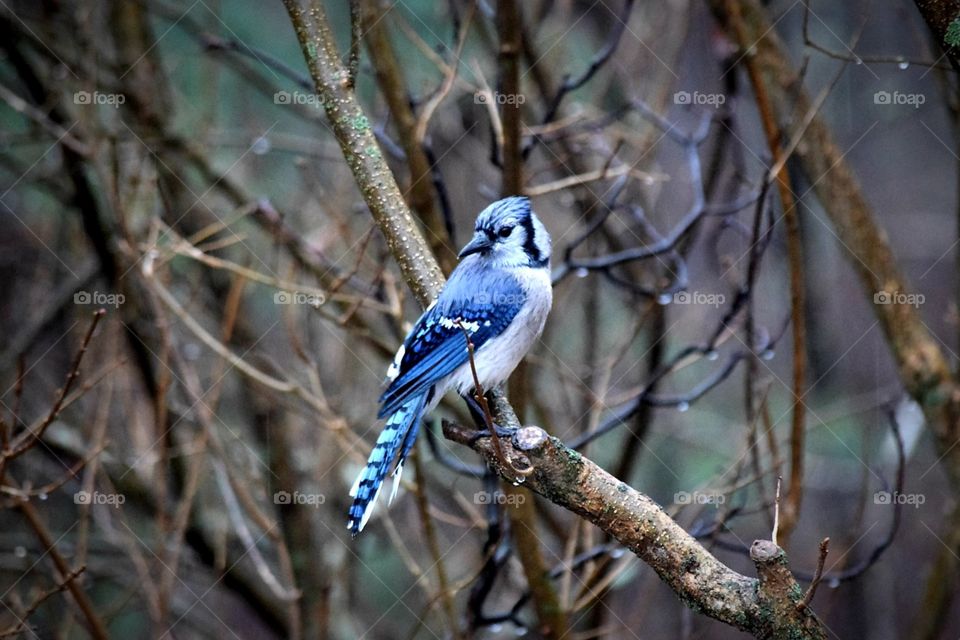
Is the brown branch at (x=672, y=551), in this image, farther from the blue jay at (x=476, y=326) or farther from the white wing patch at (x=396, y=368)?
the white wing patch at (x=396, y=368)

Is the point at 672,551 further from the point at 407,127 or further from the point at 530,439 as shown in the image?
the point at 407,127

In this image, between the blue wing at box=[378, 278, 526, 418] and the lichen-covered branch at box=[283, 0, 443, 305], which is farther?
the blue wing at box=[378, 278, 526, 418]

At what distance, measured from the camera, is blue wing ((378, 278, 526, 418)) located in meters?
3.37

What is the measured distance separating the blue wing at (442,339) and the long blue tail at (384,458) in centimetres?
5

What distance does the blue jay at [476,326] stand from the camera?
3.35m

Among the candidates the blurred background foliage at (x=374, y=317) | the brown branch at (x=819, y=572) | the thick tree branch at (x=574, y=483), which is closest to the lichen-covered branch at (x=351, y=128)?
the thick tree branch at (x=574, y=483)

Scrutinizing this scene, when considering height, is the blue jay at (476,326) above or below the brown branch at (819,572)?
above

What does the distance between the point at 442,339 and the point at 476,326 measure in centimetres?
15

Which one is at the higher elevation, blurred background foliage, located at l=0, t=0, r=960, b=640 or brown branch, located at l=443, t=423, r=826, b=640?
blurred background foliage, located at l=0, t=0, r=960, b=640

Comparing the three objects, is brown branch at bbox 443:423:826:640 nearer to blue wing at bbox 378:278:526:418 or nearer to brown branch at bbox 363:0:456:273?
blue wing at bbox 378:278:526:418

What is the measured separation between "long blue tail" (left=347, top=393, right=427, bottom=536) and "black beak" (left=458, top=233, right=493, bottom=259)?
56cm

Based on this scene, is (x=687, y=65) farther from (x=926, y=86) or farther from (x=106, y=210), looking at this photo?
(x=106, y=210)

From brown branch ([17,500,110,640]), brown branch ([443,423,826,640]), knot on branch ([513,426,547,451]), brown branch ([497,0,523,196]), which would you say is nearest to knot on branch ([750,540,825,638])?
brown branch ([443,423,826,640])

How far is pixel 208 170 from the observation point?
194 inches
